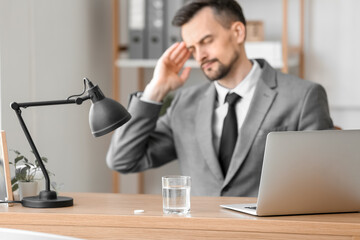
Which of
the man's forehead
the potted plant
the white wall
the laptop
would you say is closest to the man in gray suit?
the man's forehead

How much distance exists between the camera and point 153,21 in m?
3.66

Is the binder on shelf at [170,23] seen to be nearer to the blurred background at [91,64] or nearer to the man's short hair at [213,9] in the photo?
the blurred background at [91,64]

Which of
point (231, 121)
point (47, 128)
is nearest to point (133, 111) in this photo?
point (231, 121)

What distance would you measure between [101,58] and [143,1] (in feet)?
1.43

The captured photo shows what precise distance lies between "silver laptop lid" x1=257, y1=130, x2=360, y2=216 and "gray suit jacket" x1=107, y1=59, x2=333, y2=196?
83 cm

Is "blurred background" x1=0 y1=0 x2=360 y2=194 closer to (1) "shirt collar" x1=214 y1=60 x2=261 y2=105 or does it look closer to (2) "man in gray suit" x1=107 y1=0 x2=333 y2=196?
(2) "man in gray suit" x1=107 y1=0 x2=333 y2=196

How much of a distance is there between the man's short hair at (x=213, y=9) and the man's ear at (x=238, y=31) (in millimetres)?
21

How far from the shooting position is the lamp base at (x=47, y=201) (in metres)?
1.82

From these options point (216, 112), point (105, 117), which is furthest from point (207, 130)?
point (105, 117)

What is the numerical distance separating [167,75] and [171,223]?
3.93ft

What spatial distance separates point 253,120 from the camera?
2.56m

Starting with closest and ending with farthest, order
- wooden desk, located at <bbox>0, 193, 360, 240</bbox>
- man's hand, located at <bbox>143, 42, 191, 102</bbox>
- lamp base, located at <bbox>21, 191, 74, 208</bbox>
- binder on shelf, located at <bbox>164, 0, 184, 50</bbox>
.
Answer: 1. wooden desk, located at <bbox>0, 193, 360, 240</bbox>
2. lamp base, located at <bbox>21, 191, 74, 208</bbox>
3. man's hand, located at <bbox>143, 42, 191, 102</bbox>
4. binder on shelf, located at <bbox>164, 0, 184, 50</bbox>

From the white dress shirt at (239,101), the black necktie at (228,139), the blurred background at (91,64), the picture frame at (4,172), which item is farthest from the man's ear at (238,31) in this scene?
the picture frame at (4,172)

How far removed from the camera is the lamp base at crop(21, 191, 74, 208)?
1816mm
